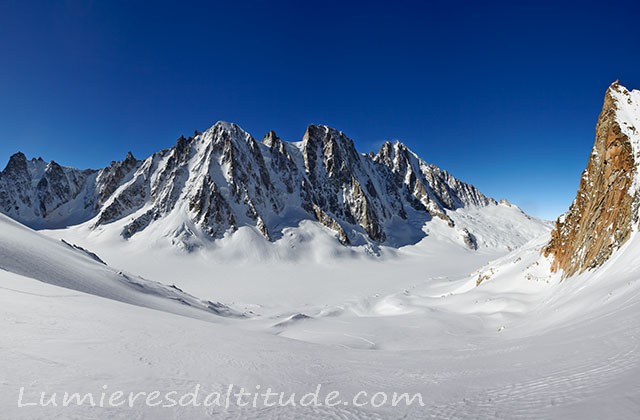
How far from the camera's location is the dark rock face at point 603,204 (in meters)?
14.9

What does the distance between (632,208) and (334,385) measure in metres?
17.2

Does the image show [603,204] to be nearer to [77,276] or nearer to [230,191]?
[77,276]

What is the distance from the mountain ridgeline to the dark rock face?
62.7 meters

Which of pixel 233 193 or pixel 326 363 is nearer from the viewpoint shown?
pixel 326 363

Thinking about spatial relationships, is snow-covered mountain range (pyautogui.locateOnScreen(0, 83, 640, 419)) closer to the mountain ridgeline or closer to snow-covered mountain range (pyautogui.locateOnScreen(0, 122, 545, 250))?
snow-covered mountain range (pyautogui.locateOnScreen(0, 122, 545, 250))

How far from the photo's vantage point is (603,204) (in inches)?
697

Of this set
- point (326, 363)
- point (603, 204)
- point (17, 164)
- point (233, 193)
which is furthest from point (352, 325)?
point (17, 164)

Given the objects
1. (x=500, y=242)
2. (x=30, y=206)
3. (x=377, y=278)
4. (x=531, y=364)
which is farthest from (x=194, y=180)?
A: (x=500, y=242)

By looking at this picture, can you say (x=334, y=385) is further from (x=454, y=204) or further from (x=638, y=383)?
(x=454, y=204)

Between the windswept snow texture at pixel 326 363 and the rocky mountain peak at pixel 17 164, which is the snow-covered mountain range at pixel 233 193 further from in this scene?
the windswept snow texture at pixel 326 363

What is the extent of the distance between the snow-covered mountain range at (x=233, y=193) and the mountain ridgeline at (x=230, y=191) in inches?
12.8

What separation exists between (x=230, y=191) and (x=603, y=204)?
7657 centimetres

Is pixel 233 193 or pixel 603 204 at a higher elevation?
pixel 233 193

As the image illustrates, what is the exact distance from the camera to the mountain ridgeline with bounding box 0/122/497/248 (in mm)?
78625
